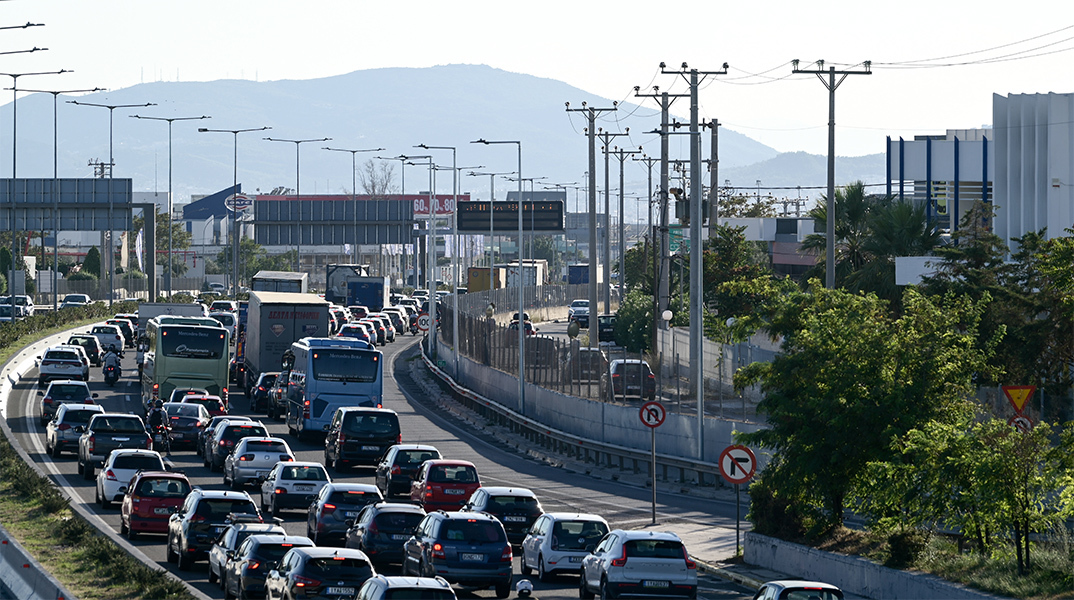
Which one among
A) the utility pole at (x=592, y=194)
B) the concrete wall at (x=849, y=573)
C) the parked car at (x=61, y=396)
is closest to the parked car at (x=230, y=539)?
the concrete wall at (x=849, y=573)

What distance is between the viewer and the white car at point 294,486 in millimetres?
32781

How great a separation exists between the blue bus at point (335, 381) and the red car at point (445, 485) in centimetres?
1344

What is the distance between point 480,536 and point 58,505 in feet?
39.1

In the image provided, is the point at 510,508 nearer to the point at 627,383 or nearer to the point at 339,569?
the point at 339,569

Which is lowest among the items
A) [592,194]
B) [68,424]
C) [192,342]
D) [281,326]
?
[68,424]

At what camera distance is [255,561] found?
22.2 m

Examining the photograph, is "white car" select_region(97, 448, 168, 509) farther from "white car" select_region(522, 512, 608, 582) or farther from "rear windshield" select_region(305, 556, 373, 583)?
"rear windshield" select_region(305, 556, 373, 583)

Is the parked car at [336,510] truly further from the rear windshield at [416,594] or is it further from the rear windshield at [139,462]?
the rear windshield at [416,594]

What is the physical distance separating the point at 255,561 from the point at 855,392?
11.1m

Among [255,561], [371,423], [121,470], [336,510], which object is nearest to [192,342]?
[371,423]

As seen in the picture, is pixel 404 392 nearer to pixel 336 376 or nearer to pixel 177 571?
pixel 336 376

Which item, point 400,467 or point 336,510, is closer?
point 336,510

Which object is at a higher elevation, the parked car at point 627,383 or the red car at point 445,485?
the parked car at point 627,383

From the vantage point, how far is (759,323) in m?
38.2
